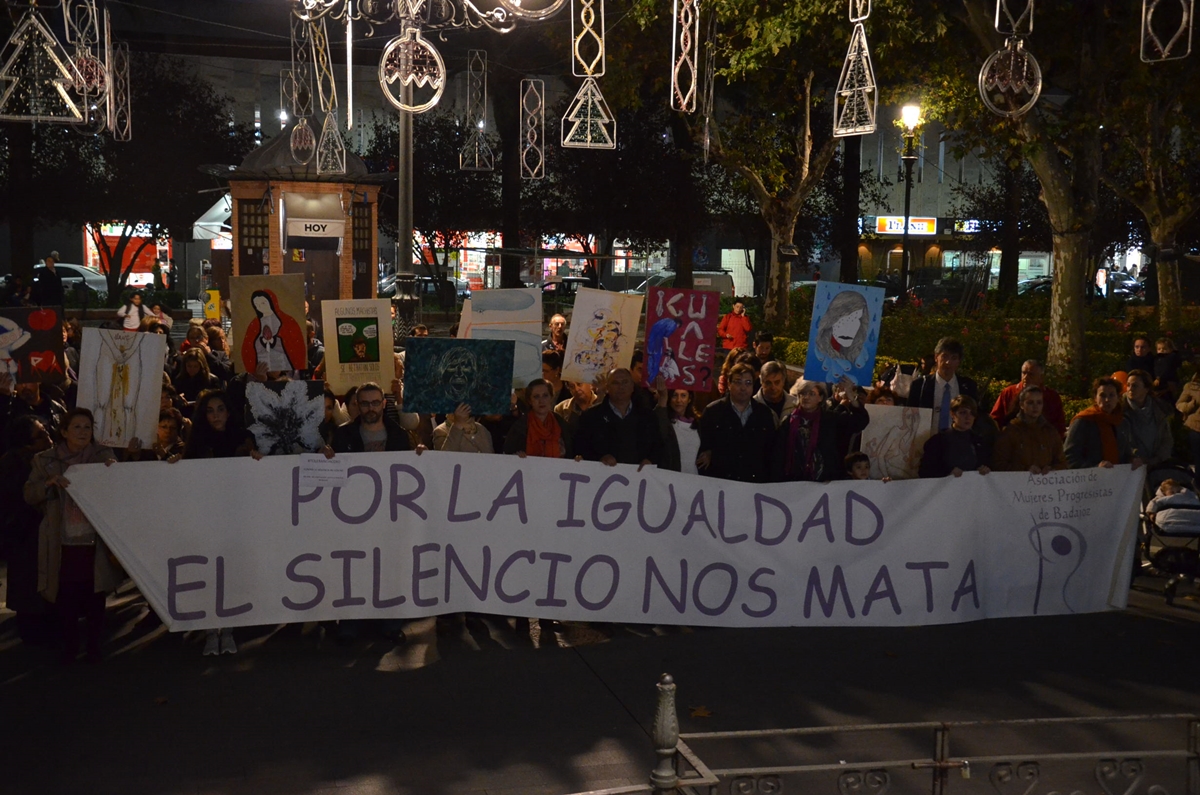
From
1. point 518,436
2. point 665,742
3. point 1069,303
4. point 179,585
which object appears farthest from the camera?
point 1069,303

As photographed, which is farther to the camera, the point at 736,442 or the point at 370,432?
the point at 736,442

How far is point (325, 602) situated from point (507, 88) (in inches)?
1084

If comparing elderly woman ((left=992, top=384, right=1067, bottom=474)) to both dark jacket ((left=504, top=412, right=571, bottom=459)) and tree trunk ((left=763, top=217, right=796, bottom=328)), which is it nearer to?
dark jacket ((left=504, top=412, right=571, bottom=459))

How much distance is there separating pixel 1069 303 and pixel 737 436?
9264 millimetres

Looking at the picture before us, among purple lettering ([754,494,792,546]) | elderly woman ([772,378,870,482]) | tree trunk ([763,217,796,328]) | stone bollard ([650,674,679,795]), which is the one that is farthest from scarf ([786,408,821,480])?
tree trunk ([763,217,796,328])

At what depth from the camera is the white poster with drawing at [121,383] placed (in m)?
7.38

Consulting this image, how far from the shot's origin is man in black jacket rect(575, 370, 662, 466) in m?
7.62

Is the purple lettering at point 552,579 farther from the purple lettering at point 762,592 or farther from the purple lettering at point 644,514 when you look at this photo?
the purple lettering at point 762,592

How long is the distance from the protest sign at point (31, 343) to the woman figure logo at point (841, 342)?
18.1ft

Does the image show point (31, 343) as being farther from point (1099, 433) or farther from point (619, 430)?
point (1099, 433)

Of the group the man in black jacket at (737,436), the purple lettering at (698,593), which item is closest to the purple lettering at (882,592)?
the purple lettering at (698,593)

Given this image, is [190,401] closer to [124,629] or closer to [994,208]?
[124,629]

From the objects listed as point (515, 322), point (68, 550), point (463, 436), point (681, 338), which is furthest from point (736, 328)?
point (68, 550)

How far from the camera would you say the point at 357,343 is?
8391mm
